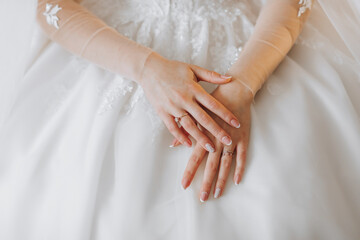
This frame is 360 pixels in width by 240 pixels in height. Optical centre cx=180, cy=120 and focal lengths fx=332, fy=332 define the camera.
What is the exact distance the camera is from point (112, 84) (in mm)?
796

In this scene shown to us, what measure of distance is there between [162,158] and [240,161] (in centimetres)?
16

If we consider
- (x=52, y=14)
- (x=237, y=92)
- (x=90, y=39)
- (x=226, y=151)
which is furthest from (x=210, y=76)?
(x=52, y=14)

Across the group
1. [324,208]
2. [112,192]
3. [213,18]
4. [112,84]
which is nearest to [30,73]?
[112,84]

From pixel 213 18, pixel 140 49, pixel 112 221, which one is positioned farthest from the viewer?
pixel 213 18

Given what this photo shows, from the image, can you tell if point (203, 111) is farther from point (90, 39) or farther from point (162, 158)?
point (90, 39)

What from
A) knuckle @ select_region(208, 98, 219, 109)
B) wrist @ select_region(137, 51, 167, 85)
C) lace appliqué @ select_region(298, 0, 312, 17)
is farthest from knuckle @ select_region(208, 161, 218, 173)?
lace appliqué @ select_region(298, 0, 312, 17)

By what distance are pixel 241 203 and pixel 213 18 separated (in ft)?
1.69

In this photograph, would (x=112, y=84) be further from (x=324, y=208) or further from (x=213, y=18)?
(x=324, y=208)

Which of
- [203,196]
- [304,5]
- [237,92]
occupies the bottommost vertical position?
[203,196]

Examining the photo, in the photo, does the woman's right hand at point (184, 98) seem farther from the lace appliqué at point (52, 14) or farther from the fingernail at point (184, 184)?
the lace appliqué at point (52, 14)

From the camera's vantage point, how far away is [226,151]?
71 cm

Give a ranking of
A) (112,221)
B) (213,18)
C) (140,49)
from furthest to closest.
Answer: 1. (213,18)
2. (140,49)
3. (112,221)

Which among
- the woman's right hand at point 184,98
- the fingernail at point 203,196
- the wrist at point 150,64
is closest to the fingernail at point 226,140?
the woman's right hand at point 184,98

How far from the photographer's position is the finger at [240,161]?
664mm
